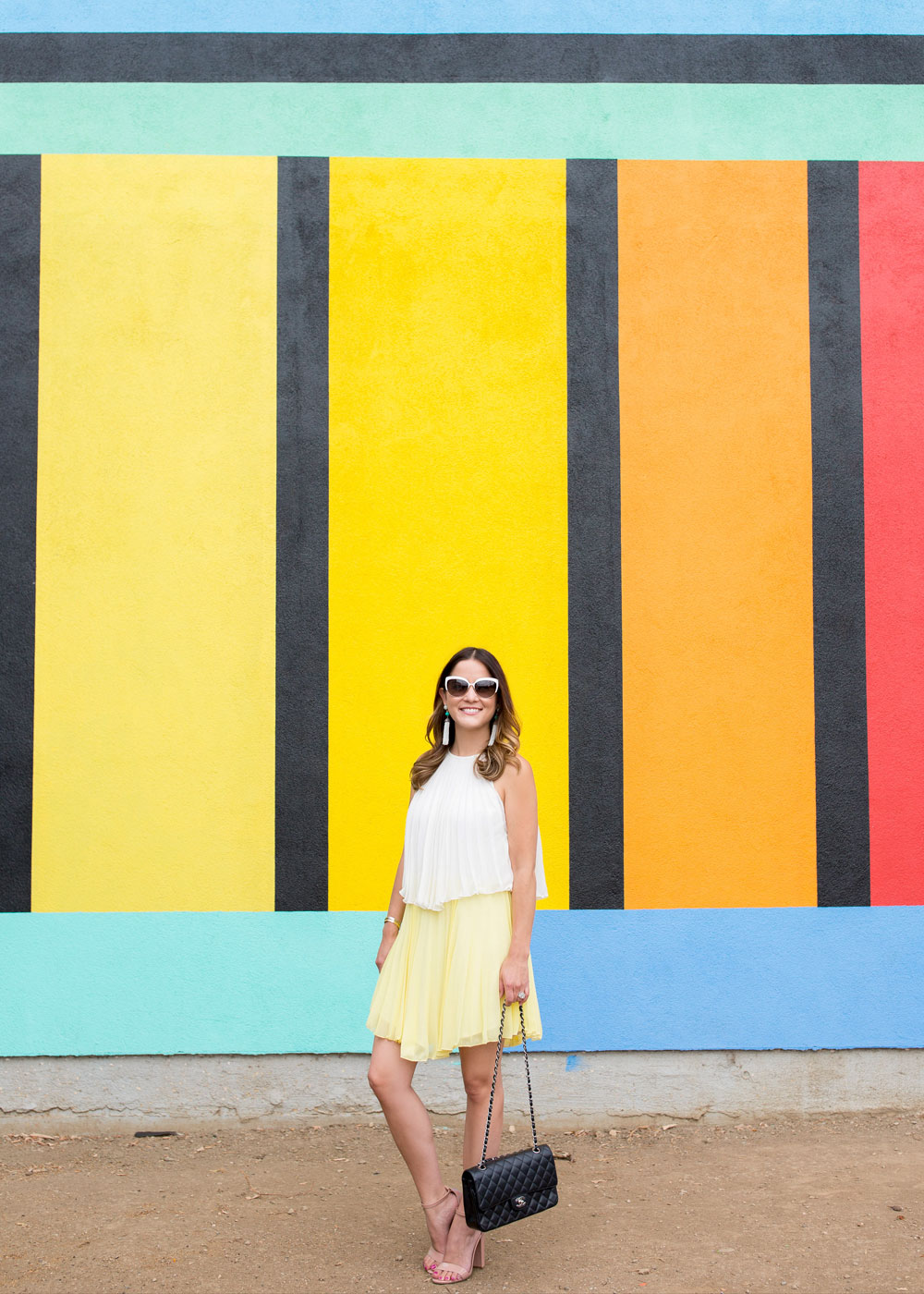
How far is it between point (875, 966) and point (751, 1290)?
1.76 metres

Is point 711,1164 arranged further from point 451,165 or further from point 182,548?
point 451,165

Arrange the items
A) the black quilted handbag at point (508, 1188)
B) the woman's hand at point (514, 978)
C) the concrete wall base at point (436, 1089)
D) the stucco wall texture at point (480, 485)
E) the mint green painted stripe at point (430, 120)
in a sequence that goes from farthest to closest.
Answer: the mint green painted stripe at point (430, 120)
the stucco wall texture at point (480, 485)
the concrete wall base at point (436, 1089)
the woman's hand at point (514, 978)
the black quilted handbag at point (508, 1188)

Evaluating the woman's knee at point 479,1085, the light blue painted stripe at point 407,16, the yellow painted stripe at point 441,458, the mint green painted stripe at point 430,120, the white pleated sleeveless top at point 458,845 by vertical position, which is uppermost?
the light blue painted stripe at point 407,16

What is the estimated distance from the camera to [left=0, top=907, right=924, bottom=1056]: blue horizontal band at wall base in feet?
14.0

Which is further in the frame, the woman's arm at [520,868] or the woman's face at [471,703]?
the woman's face at [471,703]

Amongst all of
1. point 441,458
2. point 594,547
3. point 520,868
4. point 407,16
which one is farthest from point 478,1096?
point 407,16

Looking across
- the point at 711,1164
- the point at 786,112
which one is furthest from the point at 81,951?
the point at 786,112

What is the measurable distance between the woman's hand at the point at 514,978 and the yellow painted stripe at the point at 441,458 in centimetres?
143

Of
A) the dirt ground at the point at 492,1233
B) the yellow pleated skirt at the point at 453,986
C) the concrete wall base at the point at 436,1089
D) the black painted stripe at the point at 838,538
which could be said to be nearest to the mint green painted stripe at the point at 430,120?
the black painted stripe at the point at 838,538

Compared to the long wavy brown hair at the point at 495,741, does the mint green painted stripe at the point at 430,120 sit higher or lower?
higher

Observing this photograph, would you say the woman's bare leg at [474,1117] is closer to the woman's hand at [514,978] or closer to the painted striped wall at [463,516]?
the woman's hand at [514,978]

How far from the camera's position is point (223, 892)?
4312 millimetres

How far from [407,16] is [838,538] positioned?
3010 mm

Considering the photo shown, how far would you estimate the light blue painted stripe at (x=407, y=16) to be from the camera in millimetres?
4508
